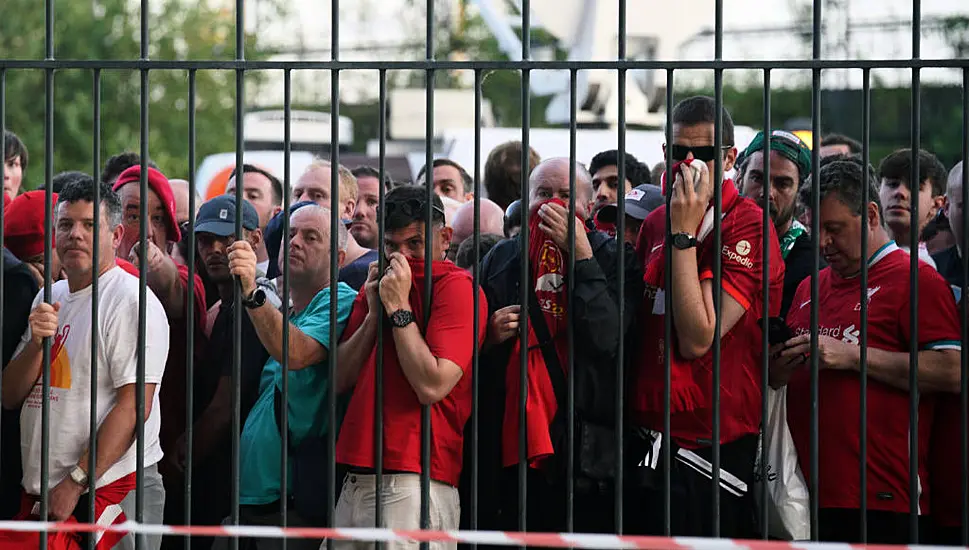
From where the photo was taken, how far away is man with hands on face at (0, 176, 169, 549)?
192 inches

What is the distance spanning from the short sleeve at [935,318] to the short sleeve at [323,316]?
1.93 metres

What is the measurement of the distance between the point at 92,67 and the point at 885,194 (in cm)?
381

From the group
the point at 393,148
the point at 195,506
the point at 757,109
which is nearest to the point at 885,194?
the point at 195,506

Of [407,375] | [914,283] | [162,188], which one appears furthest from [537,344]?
[162,188]

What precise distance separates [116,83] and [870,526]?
1228 inches

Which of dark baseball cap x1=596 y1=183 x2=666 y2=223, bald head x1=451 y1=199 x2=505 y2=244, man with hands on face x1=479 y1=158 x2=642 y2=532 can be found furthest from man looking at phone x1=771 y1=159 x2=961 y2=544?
bald head x1=451 y1=199 x2=505 y2=244

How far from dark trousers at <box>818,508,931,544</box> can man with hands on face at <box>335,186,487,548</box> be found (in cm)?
125

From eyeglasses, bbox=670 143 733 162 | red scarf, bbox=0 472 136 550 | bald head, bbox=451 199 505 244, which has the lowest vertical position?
red scarf, bbox=0 472 136 550

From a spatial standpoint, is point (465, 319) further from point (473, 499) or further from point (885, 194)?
point (885, 194)

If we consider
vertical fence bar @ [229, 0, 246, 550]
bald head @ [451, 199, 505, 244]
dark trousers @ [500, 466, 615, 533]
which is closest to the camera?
vertical fence bar @ [229, 0, 246, 550]

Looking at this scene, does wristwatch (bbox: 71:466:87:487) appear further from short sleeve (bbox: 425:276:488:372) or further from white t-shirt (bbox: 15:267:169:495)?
short sleeve (bbox: 425:276:488:372)

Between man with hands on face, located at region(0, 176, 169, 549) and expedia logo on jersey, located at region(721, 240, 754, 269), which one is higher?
expedia logo on jersey, located at region(721, 240, 754, 269)

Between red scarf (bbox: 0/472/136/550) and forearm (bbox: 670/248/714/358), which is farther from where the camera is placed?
red scarf (bbox: 0/472/136/550)

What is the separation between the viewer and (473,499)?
4.27 meters
